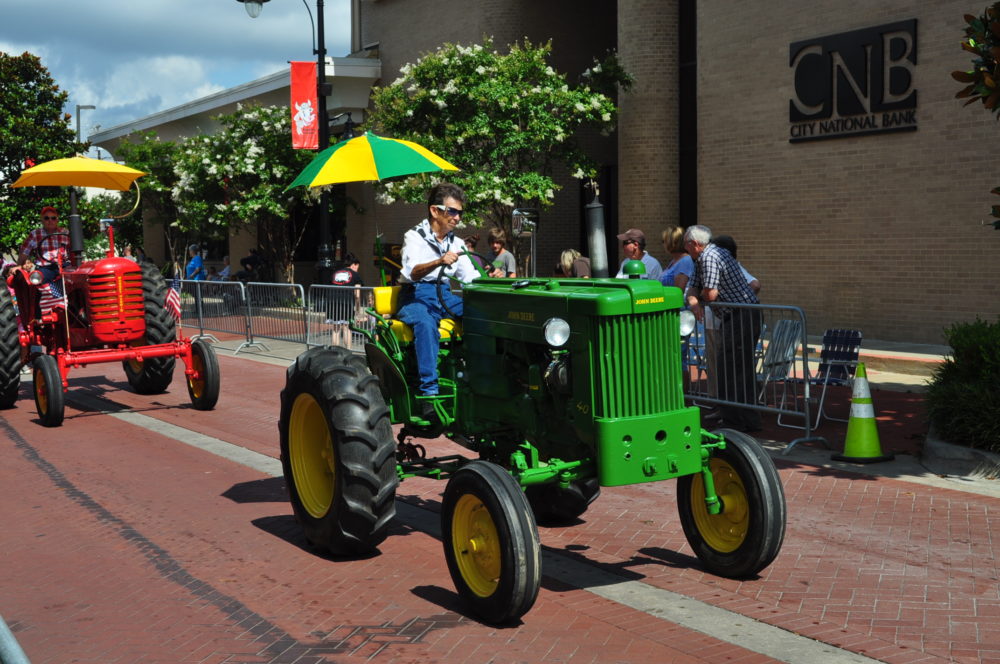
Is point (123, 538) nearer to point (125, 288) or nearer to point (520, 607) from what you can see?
point (520, 607)

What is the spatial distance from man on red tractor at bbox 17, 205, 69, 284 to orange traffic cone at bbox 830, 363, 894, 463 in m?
9.23

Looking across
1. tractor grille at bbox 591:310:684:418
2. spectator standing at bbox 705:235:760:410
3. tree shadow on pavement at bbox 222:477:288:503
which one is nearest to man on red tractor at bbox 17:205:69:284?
tree shadow on pavement at bbox 222:477:288:503

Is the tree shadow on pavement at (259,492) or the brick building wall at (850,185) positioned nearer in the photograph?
the tree shadow on pavement at (259,492)

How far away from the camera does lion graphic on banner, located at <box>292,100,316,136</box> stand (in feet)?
70.9

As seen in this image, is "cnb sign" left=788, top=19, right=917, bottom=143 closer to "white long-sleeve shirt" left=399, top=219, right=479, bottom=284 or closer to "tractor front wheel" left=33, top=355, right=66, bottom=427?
"white long-sleeve shirt" left=399, top=219, right=479, bottom=284

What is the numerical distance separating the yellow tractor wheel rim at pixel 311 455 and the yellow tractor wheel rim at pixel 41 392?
17.5ft

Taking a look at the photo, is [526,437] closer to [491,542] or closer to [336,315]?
[491,542]

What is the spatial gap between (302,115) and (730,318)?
13.7 m

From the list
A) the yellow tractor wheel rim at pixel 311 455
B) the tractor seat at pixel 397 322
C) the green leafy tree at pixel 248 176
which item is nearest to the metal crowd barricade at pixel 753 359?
the tractor seat at pixel 397 322

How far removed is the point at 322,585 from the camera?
19.5 ft

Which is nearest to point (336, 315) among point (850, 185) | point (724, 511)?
point (850, 185)

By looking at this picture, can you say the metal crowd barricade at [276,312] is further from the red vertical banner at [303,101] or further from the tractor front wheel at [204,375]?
the red vertical banner at [303,101]

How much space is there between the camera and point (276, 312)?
17344 mm

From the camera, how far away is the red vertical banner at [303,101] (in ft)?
70.7
